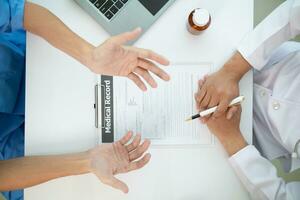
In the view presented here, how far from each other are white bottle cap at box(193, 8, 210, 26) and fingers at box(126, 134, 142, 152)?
32cm

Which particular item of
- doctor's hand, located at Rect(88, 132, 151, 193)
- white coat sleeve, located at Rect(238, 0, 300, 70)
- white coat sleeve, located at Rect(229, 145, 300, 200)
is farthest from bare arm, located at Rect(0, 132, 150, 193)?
white coat sleeve, located at Rect(238, 0, 300, 70)

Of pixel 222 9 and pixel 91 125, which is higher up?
pixel 222 9

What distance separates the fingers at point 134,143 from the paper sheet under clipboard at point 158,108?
36 mm

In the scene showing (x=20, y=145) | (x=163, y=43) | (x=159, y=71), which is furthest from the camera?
(x=20, y=145)

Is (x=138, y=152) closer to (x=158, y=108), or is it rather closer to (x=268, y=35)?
(x=158, y=108)

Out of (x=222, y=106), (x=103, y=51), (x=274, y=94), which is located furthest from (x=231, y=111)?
(x=103, y=51)

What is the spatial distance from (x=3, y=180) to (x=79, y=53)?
368 millimetres

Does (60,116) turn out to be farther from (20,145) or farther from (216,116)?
(216,116)

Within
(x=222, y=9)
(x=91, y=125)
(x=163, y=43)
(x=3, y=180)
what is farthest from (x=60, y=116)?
(x=222, y=9)

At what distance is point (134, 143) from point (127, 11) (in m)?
0.34

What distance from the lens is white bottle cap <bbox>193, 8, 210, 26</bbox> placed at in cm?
89

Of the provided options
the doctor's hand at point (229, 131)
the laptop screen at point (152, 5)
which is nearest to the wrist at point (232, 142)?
the doctor's hand at point (229, 131)

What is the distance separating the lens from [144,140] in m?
0.93

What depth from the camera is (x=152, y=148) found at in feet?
3.10
